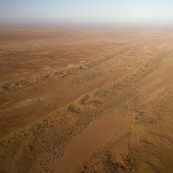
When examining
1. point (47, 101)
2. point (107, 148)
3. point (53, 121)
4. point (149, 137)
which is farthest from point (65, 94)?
point (149, 137)

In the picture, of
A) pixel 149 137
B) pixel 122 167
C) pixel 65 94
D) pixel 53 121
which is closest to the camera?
pixel 122 167

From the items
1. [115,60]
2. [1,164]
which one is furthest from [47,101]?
[115,60]

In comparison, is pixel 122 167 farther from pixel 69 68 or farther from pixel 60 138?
pixel 69 68

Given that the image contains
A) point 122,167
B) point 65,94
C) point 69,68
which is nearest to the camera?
point 122,167

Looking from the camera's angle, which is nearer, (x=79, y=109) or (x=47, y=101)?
(x=79, y=109)

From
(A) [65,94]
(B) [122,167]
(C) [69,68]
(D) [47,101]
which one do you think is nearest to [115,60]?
(C) [69,68]

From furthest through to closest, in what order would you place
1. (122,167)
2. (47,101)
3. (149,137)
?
1. (47,101)
2. (149,137)
3. (122,167)

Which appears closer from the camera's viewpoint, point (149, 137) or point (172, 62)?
point (149, 137)

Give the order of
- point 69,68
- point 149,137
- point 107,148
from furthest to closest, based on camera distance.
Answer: point 69,68
point 149,137
point 107,148

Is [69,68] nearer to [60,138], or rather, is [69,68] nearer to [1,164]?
[60,138]
